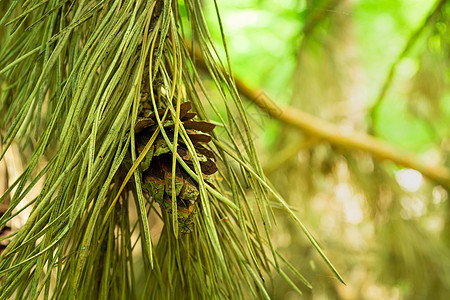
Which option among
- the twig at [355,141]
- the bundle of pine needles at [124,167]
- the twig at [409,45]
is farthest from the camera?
the twig at [355,141]

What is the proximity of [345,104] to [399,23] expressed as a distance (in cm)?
211

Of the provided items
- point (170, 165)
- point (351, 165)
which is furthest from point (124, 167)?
point (351, 165)

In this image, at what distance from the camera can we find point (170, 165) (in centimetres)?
34

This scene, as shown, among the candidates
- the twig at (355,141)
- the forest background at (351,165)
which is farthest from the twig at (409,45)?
the twig at (355,141)

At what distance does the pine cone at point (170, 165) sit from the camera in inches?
13.1

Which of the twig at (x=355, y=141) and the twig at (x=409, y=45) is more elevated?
the twig at (x=409, y=45)

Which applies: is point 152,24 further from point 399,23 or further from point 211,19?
point 399,23

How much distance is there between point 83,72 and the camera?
0.35m

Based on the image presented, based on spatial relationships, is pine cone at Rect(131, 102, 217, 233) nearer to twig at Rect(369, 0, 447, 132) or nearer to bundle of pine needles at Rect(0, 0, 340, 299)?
bundle of pine needles at Rect(0, 0, 340, 299)

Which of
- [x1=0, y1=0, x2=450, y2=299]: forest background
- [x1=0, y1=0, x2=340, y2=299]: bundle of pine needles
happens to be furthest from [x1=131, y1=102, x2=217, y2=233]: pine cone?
[x1=0, y1=0, x2=450, y2=299]: forest background

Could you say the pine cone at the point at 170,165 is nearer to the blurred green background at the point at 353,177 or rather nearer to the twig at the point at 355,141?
the blurred green background at the point at 353,177

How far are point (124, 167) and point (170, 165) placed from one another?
58 mm

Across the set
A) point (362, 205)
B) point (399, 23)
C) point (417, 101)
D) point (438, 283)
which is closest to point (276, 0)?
point (417, 101)

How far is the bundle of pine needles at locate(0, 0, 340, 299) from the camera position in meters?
0.32
